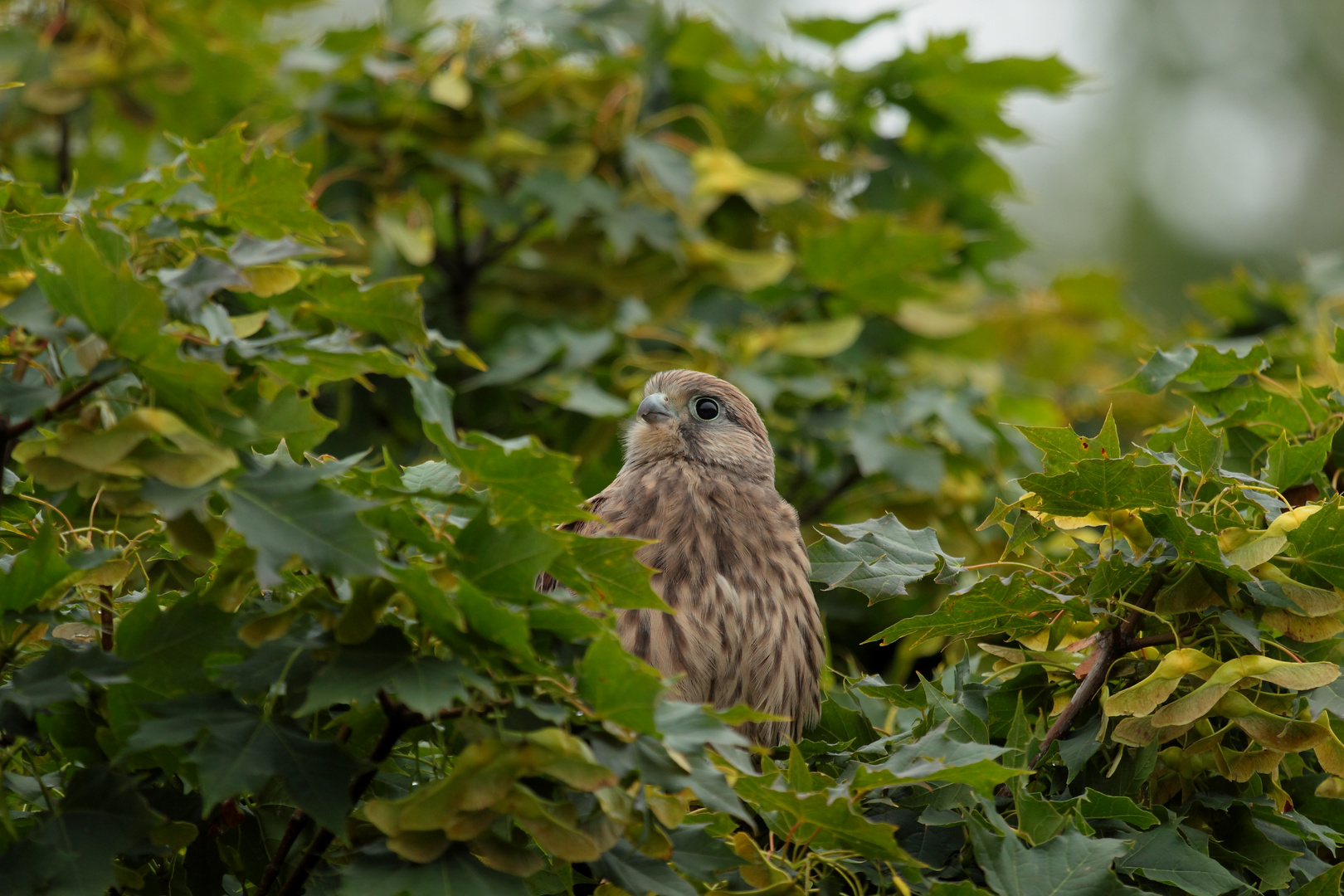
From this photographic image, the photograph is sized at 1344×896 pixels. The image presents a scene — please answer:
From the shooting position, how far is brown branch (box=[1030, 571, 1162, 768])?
2.05m

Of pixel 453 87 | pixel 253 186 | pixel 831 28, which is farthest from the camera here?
pixel 831 28

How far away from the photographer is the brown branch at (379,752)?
163cm

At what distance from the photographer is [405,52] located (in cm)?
413

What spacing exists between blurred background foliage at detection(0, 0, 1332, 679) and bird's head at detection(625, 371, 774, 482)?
0.18 meters

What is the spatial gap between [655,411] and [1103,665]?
1648mm

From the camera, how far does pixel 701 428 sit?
11.4ft

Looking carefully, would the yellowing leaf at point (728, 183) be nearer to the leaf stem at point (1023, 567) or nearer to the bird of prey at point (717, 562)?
the bird of prey at point (717, 562)

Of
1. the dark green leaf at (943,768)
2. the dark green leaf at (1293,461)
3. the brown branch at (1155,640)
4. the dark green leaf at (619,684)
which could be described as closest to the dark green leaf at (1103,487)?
the brown branch at (1155,640)

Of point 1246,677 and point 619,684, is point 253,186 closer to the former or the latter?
point 619,684

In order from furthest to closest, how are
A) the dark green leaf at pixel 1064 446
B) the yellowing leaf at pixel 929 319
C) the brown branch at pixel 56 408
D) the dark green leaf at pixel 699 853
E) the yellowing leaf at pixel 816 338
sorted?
→ 1. the yellowing leaf at pixel 929 319
2. the yellowing leaf at pixel 816 338
3. the dark green leaf at pixel 1064 446
4. the dark green leaf at pixel 699 853
5. the brown branch at pixel 56 408

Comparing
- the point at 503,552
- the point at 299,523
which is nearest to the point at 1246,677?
A: the point at 503,552

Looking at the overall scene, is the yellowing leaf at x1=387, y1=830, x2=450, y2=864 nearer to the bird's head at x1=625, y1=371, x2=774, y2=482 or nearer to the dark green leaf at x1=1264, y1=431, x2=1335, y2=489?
the dark green leaf at x1=1264, y1=431, x2=1335, y2=489

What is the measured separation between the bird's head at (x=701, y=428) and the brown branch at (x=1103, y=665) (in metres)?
1.39

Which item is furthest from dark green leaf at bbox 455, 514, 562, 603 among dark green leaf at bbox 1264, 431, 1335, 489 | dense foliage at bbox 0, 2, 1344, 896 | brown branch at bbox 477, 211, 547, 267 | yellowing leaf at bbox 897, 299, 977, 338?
yellowing leaf at bbox 897, 299, 977, 338
